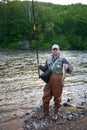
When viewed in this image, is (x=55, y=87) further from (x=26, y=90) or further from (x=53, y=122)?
(x=26, y=90)

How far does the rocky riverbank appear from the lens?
32.1 feet

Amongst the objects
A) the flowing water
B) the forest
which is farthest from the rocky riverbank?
the forest

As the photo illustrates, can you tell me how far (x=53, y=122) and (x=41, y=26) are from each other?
6158 cm

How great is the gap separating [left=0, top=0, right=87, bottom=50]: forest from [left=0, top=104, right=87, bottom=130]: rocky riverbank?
50.3 metres

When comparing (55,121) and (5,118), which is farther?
(5,118)

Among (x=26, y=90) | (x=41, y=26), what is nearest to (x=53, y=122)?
(x=26, y=90)

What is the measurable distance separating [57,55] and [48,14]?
66.5 meters

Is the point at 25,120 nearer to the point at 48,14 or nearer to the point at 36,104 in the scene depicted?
the point at 36,104

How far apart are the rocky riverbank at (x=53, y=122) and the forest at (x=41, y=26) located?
5031 cm

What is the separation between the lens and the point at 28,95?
635 inches

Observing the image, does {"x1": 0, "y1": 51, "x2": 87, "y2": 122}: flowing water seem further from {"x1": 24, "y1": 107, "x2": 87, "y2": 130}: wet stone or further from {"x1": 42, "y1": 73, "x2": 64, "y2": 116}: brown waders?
{"x1": 42, "y1": 73, "x2": 64, "y2": 116}: brown waders

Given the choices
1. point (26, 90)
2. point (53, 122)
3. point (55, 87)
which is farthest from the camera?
point (26, 90)

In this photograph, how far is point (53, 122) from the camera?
404 inches

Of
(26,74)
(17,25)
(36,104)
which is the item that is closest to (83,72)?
(26,74)
